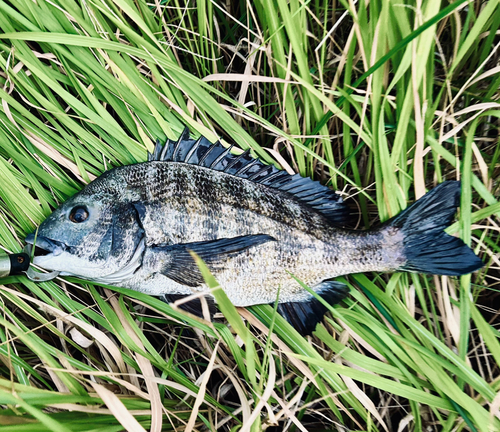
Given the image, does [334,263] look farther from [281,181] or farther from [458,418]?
[458,418]

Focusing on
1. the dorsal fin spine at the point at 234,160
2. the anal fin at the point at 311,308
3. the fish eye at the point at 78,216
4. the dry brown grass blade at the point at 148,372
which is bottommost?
the anal fin at the point at 311,308

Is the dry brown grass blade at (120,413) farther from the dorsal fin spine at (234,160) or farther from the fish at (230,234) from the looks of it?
the dorsal fin spine at (234,160)

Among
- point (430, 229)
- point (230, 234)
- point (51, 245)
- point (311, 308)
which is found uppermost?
point (51, 245)

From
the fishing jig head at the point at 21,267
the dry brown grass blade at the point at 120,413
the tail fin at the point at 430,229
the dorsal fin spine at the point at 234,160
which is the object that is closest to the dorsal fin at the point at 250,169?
the dorsal fin spine at the point at 234,160

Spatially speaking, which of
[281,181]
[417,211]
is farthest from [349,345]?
[281,181]

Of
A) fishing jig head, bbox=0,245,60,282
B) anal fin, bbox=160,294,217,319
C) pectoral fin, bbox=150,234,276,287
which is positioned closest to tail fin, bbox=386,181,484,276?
pectoral fin, bbox=150,234,276,287

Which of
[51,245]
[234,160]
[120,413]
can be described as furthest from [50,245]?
[234,160]

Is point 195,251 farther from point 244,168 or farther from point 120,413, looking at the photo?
point 120,413
